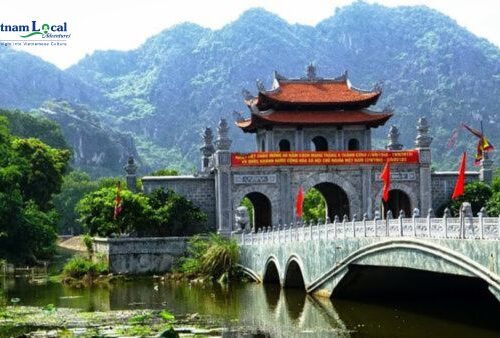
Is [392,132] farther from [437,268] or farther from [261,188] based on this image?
[437,268]

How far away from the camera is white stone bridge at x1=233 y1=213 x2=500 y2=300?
20.4 meters

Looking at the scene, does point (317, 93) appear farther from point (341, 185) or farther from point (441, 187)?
point (441, 187)

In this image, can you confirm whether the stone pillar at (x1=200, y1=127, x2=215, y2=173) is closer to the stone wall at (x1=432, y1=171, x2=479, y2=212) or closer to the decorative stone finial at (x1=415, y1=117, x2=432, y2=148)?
the decorative stone finial at (x1=415, y1=117, x2=432, y2=148)

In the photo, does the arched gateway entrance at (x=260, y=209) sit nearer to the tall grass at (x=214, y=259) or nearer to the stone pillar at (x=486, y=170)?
the tall grass at (x=214, y=259)

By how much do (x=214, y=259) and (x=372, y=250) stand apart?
50.9ft

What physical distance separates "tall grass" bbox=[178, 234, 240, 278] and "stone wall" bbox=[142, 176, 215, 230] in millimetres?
6130

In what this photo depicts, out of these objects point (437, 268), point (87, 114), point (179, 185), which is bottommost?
point (437, 268)

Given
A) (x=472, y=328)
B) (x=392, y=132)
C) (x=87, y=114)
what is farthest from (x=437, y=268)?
(x=87, y=114)

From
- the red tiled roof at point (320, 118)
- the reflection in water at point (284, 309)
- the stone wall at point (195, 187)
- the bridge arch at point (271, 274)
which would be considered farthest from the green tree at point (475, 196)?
the reflection in water at point (284, 309)

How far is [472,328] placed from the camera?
2386 cm

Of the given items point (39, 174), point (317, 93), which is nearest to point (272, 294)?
point (317, 93)

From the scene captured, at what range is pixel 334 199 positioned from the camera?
54.3 m

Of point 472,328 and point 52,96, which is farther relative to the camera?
point 52,96

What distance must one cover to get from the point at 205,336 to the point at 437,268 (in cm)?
619
